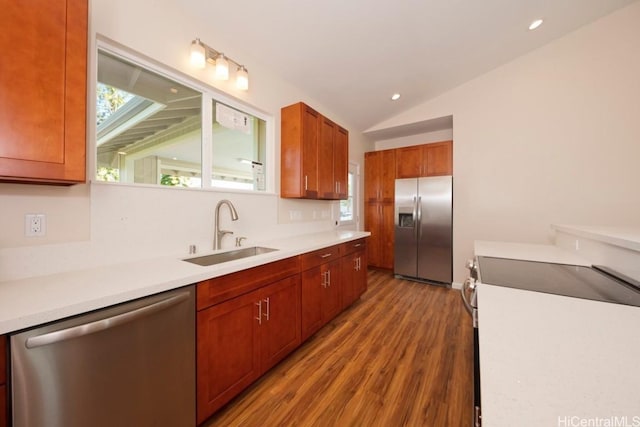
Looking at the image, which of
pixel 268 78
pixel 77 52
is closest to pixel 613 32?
pixel 268 78

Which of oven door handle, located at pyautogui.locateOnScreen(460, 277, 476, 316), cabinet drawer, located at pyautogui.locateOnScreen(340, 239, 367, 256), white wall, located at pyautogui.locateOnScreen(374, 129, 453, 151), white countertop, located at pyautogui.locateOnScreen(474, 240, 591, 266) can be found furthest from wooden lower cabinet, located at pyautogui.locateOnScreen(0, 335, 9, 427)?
white wall, located at pyautogui.locateOnScreen(374, 129, 453, 151)

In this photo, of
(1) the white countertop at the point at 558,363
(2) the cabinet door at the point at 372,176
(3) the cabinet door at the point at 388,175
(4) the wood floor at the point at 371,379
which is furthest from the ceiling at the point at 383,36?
(4) the wood floor at the point at 371,379

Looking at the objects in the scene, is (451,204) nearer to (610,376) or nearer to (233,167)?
(233,167)

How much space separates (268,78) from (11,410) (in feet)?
8.91

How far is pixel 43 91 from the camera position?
987 mm

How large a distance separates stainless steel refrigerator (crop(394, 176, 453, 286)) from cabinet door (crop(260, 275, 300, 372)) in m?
2.62

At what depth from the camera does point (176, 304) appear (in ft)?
3.75

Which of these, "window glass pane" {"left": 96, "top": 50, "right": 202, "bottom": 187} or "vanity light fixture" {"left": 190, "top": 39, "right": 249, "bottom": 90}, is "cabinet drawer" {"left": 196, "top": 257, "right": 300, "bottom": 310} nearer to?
"window glass pane" {"left": 96, "top": 50, "right": 202, "bottom": 187}

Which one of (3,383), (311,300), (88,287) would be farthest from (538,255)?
(3,383)

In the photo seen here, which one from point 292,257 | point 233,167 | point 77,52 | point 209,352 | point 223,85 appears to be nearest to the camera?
point 77,52

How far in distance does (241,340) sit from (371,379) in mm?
982

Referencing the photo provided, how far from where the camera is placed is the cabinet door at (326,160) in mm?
2812

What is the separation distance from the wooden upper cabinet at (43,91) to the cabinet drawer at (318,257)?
146cm

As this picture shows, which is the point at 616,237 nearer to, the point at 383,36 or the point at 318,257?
the point at 318,257
